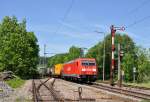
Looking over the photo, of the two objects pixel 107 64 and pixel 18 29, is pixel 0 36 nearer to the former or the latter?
pixel 18 29

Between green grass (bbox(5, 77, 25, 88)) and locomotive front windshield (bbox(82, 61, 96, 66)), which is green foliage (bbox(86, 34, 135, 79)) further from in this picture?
locomotive front windshield (bbox(82, 61, 96, 66))

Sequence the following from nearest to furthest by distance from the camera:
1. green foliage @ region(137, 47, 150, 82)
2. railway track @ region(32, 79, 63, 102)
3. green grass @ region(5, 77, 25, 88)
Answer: railway track @ region(32, 79, 63, 102) → green grass @ region(5, 77, 25, 88) → green foliage @ region(137, 47, 150, 82)

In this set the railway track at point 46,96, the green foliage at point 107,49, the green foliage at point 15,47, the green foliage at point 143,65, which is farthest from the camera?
the green foliage at point 107,49

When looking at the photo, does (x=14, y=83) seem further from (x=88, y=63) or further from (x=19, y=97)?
(x=19, y=97)

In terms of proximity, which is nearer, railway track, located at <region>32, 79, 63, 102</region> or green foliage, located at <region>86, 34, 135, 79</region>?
railway track, located at <region>32, 79, 63, 102</region>

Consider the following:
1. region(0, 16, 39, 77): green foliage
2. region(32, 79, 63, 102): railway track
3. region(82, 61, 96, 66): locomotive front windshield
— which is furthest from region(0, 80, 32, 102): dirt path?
region(0, 16, 39, 77): green foliage

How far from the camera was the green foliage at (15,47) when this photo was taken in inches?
3216

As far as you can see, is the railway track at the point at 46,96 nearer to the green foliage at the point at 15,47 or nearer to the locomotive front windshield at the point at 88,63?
the locomotive front windshield at the point at 88,63

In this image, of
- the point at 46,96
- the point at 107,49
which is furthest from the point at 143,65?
the point at 46,96

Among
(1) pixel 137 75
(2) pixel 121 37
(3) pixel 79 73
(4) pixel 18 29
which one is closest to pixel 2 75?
(3) pixel 79 73

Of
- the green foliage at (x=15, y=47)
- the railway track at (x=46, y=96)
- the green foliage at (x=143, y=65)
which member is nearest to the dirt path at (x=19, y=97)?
the railway track at (x=46, y=96)

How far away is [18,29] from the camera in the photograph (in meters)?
88.8

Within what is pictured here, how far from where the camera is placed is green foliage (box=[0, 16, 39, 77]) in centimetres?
8169

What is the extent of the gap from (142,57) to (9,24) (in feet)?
111
